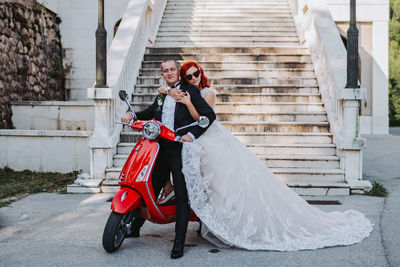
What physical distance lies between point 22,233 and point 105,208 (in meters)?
1.26

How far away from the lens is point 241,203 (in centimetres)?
427

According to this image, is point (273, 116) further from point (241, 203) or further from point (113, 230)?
point (113, 230)

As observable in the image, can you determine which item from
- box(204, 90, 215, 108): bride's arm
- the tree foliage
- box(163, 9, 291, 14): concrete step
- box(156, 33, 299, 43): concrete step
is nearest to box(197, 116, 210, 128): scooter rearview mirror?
box(204, 90, 215, 108): bride's arm

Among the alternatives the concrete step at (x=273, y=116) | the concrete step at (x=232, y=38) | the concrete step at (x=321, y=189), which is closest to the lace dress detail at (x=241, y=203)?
the concrete step at (x=321, y=189)

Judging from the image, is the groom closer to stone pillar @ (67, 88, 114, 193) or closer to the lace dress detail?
the lace dress detail

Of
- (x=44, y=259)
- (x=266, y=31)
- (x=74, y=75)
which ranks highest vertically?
(x=266, y=31)

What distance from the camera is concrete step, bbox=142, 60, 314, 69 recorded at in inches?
380

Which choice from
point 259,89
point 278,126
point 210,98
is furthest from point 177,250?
point 259,89

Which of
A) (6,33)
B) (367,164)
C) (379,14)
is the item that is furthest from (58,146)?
(379,14)

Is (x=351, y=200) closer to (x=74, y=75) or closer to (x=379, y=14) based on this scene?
(x=74, y=75)

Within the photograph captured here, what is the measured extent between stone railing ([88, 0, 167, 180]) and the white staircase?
→ 7.9 inches

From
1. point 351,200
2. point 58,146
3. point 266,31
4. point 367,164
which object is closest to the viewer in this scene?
→ point 351,200

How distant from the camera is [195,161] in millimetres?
4133

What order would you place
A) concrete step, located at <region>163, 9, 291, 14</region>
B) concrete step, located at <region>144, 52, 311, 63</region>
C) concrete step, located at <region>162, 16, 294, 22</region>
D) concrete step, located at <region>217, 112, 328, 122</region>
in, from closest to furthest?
concrete step, located at <region>217, 112, 328, 122</region> < concrete step, located at <region>144, 52, 311, 63</region> < concrete step, located at <region>162, 16, 294, 22</region> < concrete step, located at <region>163, 9, 291, 14</region>
